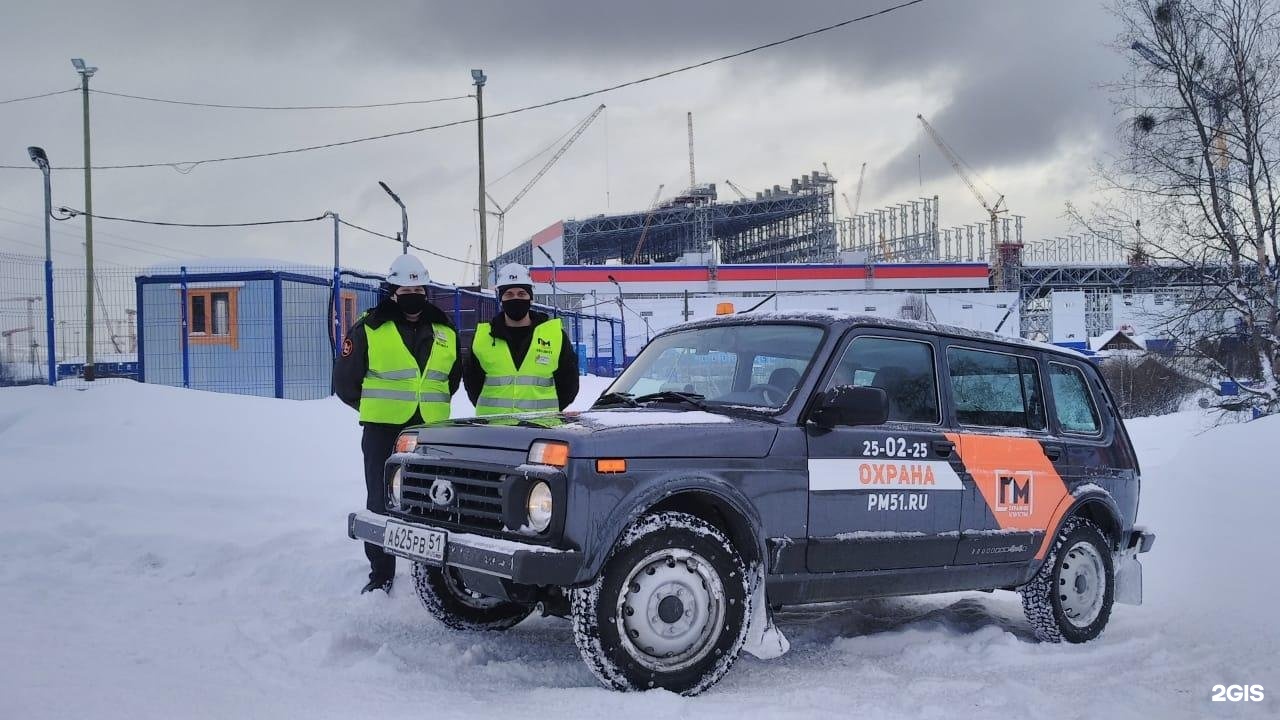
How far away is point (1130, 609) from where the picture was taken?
285 inches

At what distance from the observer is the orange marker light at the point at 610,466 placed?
13.7 ft

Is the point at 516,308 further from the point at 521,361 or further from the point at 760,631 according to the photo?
the point at 760,631

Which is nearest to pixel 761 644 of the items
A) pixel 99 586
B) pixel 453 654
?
pixel 453 654

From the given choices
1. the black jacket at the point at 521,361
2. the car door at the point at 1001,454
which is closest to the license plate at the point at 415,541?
the black jacket at the point at 521,361

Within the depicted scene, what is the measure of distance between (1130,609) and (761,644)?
3985 mm

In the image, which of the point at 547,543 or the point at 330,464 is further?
the point at 330,464

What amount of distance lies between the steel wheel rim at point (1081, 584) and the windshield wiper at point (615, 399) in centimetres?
278

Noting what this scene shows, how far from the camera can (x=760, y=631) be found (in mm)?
4590

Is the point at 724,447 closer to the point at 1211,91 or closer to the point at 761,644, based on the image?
the point at 761,644

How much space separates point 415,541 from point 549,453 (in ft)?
2.90

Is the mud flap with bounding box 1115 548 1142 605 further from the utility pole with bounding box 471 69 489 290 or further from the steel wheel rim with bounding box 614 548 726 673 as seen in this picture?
the utility pole with bounding box 471 69 489 290

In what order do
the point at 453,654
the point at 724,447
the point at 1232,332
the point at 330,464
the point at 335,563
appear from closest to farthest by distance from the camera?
the point at 724,447 → the point at 453,654 → the point at 335,563 → the point at 330,464 → the point at 1232,332

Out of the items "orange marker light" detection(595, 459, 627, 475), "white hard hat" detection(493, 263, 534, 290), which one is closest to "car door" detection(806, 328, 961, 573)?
"orange marker light" detection(595, 459, 627, 475)

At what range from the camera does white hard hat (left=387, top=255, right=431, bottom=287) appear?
6.40 meters
